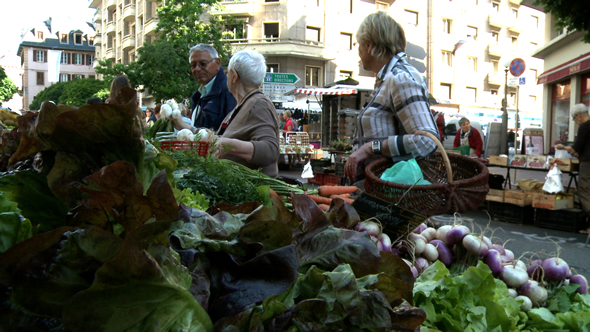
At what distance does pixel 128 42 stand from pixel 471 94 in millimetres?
30821

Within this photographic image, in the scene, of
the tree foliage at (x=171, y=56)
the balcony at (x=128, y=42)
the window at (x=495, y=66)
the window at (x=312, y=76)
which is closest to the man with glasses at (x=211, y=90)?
the tree foliage at (x=171, y=56)

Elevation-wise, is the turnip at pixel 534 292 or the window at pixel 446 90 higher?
the window at pixel 446 90

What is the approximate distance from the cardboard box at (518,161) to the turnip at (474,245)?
6.81 meters

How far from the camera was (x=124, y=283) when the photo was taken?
66cm

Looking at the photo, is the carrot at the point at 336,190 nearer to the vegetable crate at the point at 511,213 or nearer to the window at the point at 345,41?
the vegetable crate at the point at 511,213

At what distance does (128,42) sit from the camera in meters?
43.3

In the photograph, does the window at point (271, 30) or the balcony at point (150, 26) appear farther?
the balcony at point (150, 26)

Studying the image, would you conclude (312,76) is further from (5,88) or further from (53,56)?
(53,56)

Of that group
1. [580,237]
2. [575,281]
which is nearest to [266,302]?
[575,281]

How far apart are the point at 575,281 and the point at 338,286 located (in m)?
1.89

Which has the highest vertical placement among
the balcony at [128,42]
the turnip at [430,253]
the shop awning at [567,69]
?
the balcony at [128,42]

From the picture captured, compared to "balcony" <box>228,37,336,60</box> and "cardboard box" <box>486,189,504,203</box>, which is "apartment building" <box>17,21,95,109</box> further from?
"cardboard box" <box>486,189,504,203</box>

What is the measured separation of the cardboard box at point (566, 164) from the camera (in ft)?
24.0

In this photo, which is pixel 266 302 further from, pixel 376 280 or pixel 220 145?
pixel 220 145
